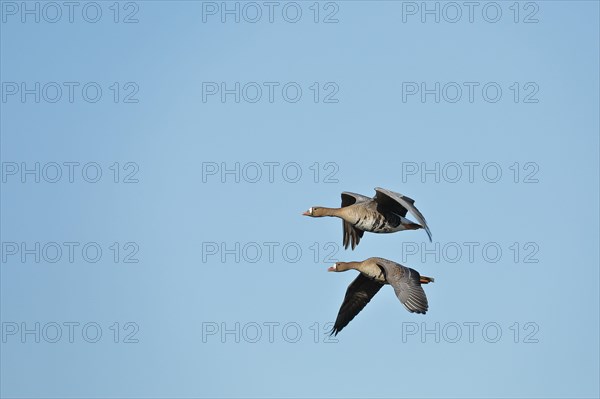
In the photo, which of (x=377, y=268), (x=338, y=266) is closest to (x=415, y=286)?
(x=377, y=268)

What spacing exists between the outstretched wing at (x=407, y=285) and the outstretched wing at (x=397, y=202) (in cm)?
198

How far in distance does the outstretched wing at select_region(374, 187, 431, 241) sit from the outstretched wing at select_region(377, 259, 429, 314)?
1980 millimetres

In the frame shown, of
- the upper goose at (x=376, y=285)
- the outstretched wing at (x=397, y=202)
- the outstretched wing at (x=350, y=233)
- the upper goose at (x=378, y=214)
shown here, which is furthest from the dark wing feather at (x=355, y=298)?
the outstretched wing at (x=397, y=202)

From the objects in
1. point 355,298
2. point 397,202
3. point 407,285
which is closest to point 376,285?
point 355,298

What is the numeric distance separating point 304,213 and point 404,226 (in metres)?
5.24

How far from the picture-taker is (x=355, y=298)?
48281mm

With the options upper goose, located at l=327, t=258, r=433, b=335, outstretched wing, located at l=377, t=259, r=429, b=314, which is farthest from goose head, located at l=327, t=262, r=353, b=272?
outstretched wing, located at l=377, t=259, r=429, b=314

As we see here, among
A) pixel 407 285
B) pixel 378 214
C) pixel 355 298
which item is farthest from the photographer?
pixel 355 298

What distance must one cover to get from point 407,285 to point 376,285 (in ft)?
19.9

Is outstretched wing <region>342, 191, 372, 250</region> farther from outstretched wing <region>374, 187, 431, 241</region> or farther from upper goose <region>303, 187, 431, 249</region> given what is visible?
outstretched wing <region>374, 187, 431, 241</region>

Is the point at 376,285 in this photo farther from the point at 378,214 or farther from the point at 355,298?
the point at 378,214

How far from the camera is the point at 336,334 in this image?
159 feet

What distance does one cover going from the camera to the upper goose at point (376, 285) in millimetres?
41344

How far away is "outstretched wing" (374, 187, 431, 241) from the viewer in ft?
132
